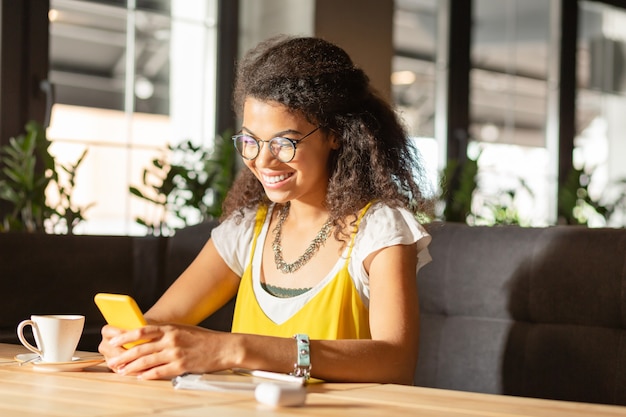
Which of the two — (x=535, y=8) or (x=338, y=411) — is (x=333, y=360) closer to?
(x=338, y=411)

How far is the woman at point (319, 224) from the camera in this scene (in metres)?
1.82

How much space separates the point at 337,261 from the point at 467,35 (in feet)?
14.1

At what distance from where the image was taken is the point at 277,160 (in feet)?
6.16

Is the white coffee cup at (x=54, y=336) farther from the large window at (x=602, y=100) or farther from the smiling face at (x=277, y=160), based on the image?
the large window at (x=602, y=100)

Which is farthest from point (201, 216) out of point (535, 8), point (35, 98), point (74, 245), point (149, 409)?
point (535, 8)

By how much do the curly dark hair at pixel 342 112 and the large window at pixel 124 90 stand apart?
2.28 metres

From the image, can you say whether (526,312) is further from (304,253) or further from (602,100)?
(602,100)

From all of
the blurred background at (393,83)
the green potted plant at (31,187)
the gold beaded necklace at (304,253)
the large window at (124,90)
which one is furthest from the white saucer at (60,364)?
the large window at (124,90)

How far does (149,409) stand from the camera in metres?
1.15

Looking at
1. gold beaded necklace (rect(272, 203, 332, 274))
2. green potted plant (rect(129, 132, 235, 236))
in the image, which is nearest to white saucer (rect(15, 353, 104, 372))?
gold beaded necklace (rect(272, 203, 332, 274))

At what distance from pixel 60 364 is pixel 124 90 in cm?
307

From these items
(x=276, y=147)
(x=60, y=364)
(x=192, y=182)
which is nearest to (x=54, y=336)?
(x=60, y=364)

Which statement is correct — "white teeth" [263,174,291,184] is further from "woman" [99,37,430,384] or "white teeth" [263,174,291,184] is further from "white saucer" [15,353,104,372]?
"white saucer" [15,353,104,372]

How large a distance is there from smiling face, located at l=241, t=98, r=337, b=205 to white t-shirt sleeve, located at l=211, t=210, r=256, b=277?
0.23 meters
